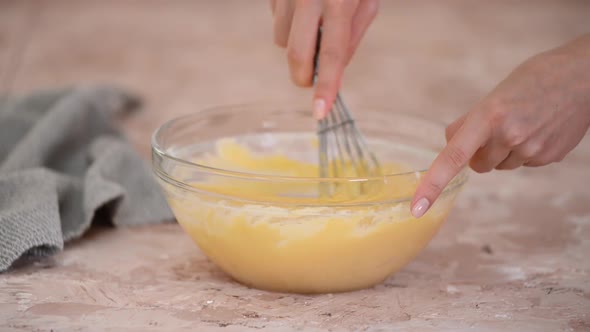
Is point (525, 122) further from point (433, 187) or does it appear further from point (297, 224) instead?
point (297, 224)

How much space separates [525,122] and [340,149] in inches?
11.8

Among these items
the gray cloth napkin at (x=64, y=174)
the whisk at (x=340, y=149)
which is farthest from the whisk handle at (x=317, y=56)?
the gray cloth napkin at (x=64, y=174)

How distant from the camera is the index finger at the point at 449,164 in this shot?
86 centimetres

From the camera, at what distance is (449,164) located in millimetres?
864

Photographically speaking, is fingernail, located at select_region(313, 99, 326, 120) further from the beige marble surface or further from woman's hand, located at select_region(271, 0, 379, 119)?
the beige marble surface

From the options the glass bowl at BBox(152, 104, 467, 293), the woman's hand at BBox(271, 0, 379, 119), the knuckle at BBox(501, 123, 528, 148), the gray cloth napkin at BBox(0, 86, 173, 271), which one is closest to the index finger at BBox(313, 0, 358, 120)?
the woman's hand at BBox(271, 0, 379, 119)

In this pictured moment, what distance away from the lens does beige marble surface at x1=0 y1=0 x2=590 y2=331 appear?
902 mm

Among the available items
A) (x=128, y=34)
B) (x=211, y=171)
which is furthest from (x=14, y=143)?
(x=128, y=34)

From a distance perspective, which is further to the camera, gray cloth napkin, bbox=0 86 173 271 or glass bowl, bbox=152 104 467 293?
gray cloth napkin, bbox=0 86 173 271

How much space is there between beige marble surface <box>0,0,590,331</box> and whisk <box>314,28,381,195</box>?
163mm

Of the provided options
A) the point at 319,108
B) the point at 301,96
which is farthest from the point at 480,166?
the point at 301,96

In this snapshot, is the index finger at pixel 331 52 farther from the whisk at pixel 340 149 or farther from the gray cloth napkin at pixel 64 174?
the gray cloth napkin at pixel 64 174

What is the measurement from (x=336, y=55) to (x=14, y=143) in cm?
75

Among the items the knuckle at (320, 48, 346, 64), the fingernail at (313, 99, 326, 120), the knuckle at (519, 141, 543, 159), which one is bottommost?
the fingernail at (313, 99, 326, 120)
